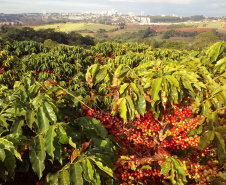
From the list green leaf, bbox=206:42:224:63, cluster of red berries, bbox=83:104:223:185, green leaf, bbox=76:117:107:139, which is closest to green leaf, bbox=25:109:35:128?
green leaf, bbox=76:117:107:139

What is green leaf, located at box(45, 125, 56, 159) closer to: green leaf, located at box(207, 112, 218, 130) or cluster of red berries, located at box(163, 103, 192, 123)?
cluster of red berries, located at box(163, 103, 192, 123)

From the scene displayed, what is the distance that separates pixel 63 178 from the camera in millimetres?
1791

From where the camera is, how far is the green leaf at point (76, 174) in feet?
5.49

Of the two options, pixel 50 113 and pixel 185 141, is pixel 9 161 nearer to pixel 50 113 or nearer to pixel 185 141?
pixel 50 113

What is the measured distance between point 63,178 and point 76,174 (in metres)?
0.17

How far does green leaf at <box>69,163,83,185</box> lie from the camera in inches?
65.9

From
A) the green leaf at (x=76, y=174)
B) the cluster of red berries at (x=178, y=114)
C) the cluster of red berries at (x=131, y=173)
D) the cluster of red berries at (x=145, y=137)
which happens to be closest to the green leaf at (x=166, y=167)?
the cluster of red berries at (x=131, y=173)

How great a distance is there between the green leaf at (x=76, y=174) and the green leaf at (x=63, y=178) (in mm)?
101

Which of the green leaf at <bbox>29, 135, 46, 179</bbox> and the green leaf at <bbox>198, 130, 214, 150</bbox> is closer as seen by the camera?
the green leaf at <bbox>29, 135, 46, 179</bbox>

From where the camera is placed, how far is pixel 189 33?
99.3m

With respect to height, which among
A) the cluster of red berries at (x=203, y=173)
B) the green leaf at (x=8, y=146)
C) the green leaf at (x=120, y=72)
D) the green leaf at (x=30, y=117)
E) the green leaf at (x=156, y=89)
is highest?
the green leaf at (x=120, y=72)

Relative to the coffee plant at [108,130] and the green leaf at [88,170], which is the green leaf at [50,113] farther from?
the green leaf at [88,170]

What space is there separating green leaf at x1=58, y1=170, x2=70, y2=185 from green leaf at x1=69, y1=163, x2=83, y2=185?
0.33 feet

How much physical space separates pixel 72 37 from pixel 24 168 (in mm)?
64313
